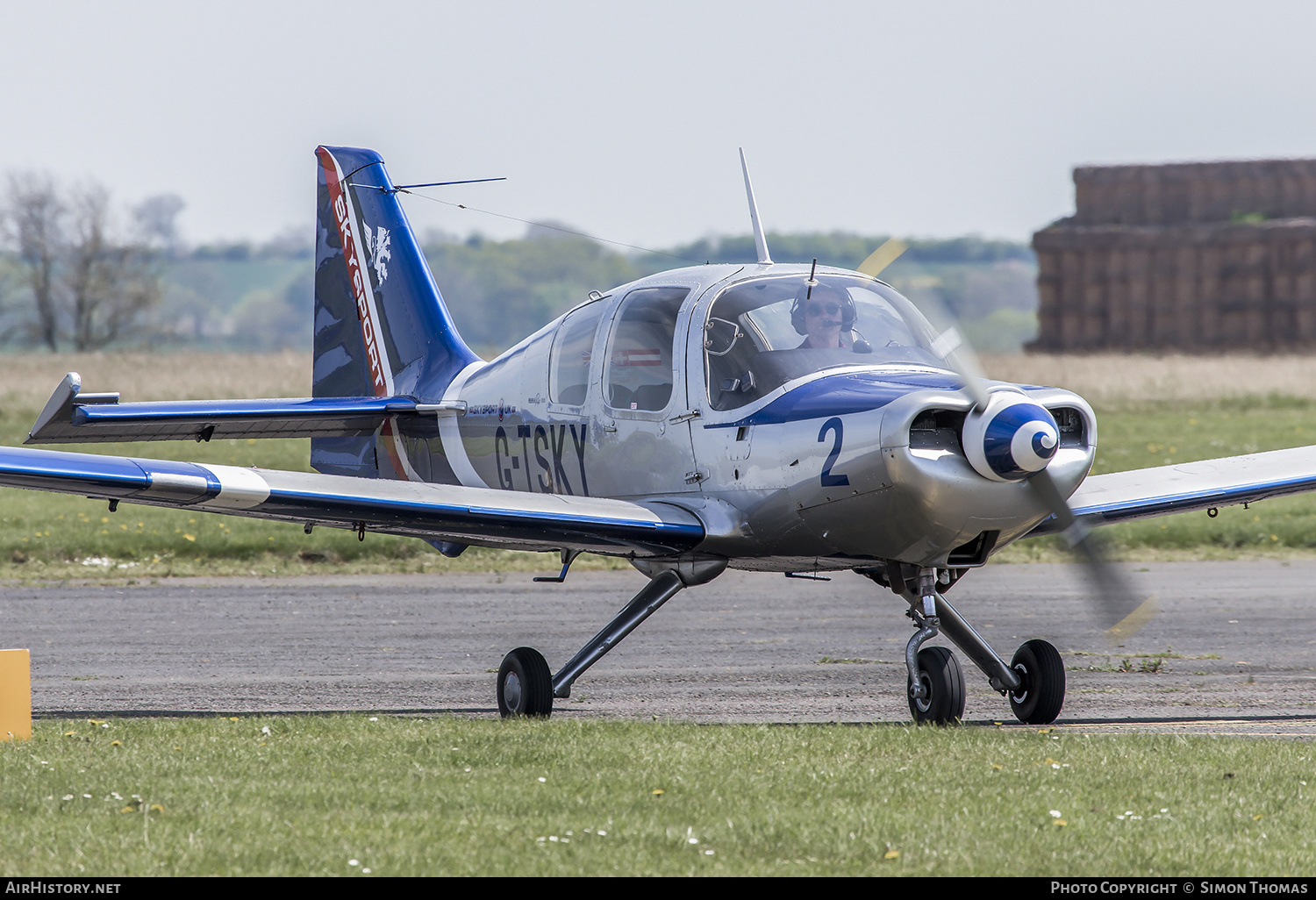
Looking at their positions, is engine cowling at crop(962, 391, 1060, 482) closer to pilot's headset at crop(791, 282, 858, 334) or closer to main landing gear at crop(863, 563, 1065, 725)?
main landing gear at crop(863, 563, 1065, 725)

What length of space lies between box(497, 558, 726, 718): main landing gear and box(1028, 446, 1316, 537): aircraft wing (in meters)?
2.33

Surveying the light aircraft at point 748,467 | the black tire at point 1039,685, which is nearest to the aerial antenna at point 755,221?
the light aircraft at point 748,467

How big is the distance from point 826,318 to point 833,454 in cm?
110

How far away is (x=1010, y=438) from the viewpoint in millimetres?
7375

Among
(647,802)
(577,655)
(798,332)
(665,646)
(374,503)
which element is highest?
(798,332)

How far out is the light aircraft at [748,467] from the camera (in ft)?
25.3

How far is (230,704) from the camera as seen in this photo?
976cm

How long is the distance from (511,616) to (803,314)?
7.04 meters

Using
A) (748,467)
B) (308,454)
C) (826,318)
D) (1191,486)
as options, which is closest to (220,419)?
(748,467)

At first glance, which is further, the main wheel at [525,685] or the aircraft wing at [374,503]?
the main wheel at [525,685]

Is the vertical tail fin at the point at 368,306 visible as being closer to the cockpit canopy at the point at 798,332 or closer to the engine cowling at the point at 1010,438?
the cockpit canopy at the point at 798,332

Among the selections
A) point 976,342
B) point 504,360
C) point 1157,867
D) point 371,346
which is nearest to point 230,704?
point 504,360

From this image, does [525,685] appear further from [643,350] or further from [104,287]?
[104,287]
